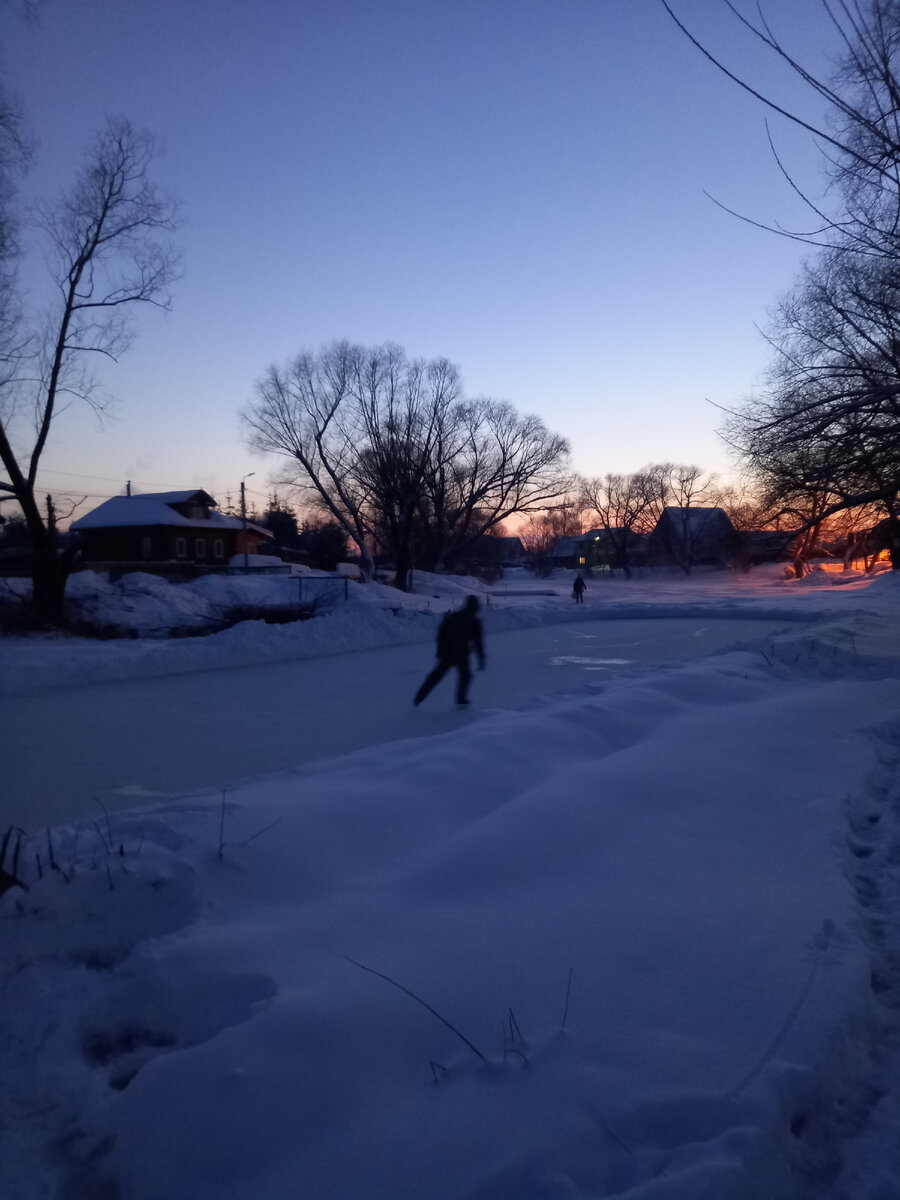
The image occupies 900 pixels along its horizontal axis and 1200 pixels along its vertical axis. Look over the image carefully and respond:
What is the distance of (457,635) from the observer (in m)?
11.6

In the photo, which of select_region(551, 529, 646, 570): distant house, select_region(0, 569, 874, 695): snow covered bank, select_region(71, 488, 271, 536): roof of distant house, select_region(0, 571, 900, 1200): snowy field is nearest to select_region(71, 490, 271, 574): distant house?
select_region(71, 488, 271, 536): roof of distant house

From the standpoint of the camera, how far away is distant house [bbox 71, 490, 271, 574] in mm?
51938

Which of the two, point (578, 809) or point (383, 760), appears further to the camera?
point (383, 760)

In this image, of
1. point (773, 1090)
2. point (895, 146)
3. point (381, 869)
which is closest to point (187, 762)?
point (381, 869)

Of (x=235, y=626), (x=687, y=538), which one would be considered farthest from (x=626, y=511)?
(x=235, y=626)

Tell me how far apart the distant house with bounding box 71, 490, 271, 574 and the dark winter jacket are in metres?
41.8

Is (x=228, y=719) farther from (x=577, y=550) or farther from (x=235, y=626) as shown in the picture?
(x=577, y=550)

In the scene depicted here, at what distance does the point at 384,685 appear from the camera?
1459cm

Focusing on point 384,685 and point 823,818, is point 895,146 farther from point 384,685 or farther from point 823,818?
point 384,685

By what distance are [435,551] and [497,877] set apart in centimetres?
5081

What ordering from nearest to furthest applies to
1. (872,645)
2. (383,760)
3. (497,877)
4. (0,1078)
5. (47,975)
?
(0,1078) → (47,975) → (497,877) → (383,760) → (872,645)

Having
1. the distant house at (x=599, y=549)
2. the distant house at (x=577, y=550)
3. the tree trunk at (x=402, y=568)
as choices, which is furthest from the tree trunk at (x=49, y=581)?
the distant house at (x=577, y=550)

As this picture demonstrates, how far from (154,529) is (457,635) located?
44640 millimetres

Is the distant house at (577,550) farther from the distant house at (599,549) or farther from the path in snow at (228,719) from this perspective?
the path in snow at (228,719)
